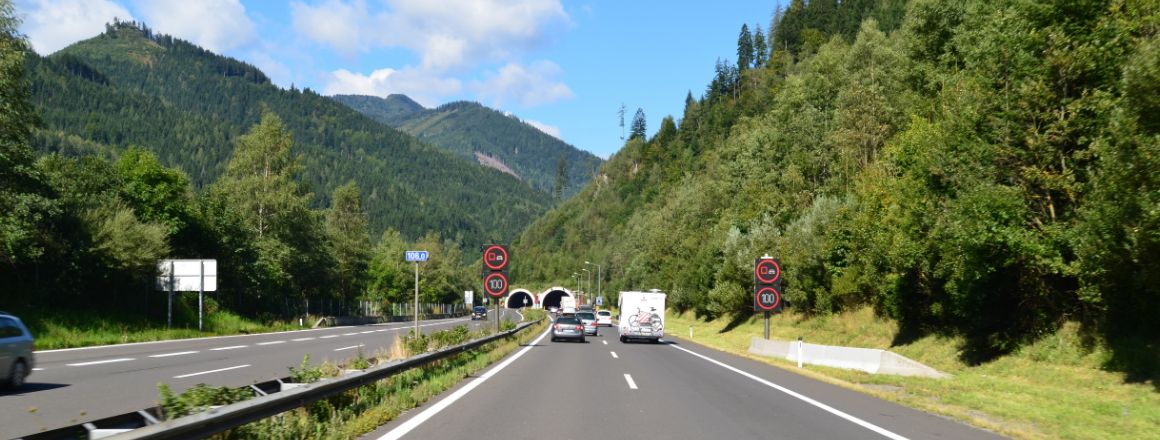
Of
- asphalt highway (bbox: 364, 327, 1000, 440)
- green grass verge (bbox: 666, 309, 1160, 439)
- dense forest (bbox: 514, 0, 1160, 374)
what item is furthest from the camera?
dense forest (bbox: 514, 0, 1160, 374)

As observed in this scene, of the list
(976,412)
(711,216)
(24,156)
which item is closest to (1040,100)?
(976,412)

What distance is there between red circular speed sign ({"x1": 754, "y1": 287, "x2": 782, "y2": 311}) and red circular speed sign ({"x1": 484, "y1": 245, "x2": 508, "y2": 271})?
10715 mm

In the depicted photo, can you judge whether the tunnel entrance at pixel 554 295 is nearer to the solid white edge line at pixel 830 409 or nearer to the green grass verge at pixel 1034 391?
the green grass verge at pixel 1034 391

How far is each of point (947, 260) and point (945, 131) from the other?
4637 millimetres

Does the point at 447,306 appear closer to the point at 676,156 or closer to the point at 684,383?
the point at 676,156

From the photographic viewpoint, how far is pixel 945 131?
84.5 feet

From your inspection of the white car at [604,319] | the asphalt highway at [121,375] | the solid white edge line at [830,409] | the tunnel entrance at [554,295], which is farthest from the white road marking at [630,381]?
the tunnel entrance at [554,295]

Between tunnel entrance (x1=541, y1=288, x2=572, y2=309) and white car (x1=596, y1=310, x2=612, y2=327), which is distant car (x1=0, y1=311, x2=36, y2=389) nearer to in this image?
white car (x1=596, y1=310, x2=612, y2=327)

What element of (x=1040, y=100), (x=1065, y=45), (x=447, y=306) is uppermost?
(x=1065, y=45)

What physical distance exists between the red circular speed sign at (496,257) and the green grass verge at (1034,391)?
10709mm

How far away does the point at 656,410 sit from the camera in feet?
39.1

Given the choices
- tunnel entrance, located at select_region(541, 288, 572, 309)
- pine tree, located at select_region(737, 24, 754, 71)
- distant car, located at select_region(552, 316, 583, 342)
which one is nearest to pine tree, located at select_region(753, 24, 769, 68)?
pine tree, located at select_region(737, 24, 754, 71)

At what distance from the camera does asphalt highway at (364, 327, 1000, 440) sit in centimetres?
965

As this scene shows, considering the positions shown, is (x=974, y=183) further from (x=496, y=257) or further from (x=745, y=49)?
(x=745, y=49)
